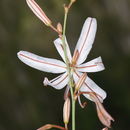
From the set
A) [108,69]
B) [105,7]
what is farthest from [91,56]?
[105,7]

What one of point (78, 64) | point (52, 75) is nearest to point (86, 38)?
point (78, 64)

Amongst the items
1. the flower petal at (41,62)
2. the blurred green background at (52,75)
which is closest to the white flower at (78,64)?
the flower petal at (41,62)

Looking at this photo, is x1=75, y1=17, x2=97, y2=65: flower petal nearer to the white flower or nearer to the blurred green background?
the white flower

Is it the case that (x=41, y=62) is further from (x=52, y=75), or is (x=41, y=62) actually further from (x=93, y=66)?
(x=52, y=75)
